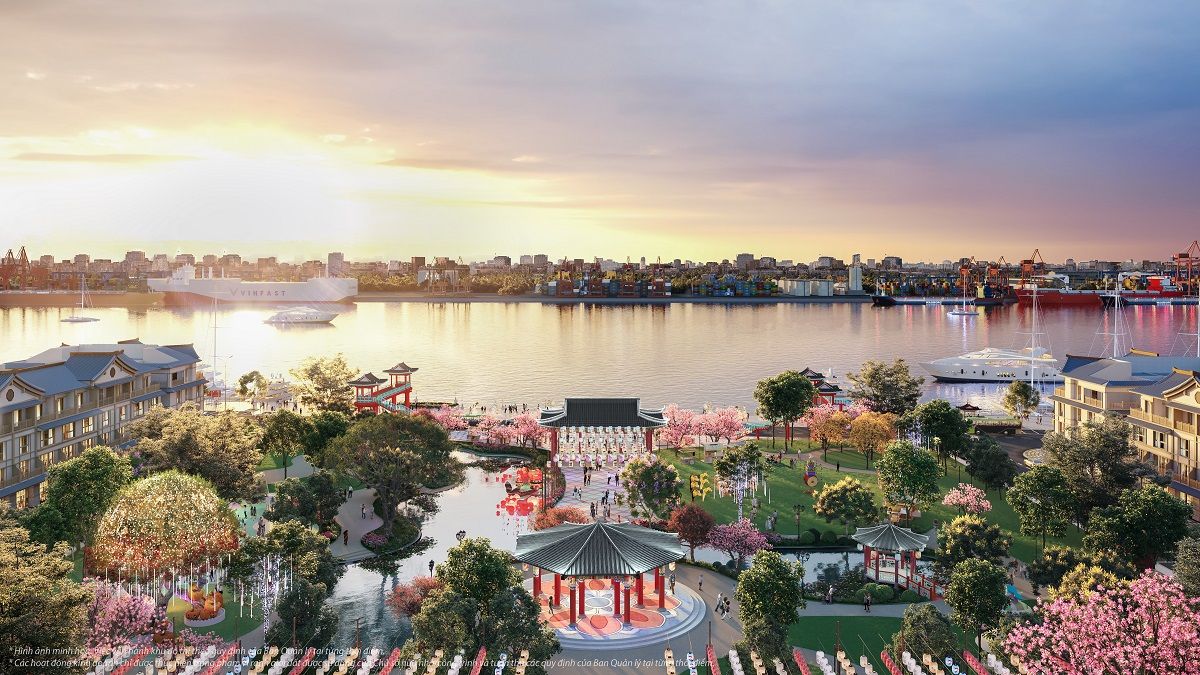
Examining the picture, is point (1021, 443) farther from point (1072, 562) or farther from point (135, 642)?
point (135, 642)

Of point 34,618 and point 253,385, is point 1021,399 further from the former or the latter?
point 253,385

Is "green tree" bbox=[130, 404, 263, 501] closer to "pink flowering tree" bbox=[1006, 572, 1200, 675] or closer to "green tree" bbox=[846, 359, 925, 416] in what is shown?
"pink flowering tree" bbox=[1006, 572, 1200, 675]

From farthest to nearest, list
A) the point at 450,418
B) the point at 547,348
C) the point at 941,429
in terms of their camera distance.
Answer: the point at 547,348, the point at 450,418, the point at 941,429

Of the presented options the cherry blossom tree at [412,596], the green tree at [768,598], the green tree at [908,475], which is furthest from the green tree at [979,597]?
the cherry blossom tree at [412,596]

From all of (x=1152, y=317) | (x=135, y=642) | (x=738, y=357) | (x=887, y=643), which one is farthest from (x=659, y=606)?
(x=1152, y=317)

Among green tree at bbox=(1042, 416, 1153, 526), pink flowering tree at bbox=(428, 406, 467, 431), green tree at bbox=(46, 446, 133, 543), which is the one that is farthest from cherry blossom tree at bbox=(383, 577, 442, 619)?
pink flowering tree at bbox=(428, 406, 467, 431)

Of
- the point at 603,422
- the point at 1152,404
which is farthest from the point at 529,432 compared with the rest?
the point at 1152,404

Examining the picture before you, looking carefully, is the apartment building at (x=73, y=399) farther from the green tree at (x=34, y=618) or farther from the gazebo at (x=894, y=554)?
the gazebo at (x=894, y=554)
